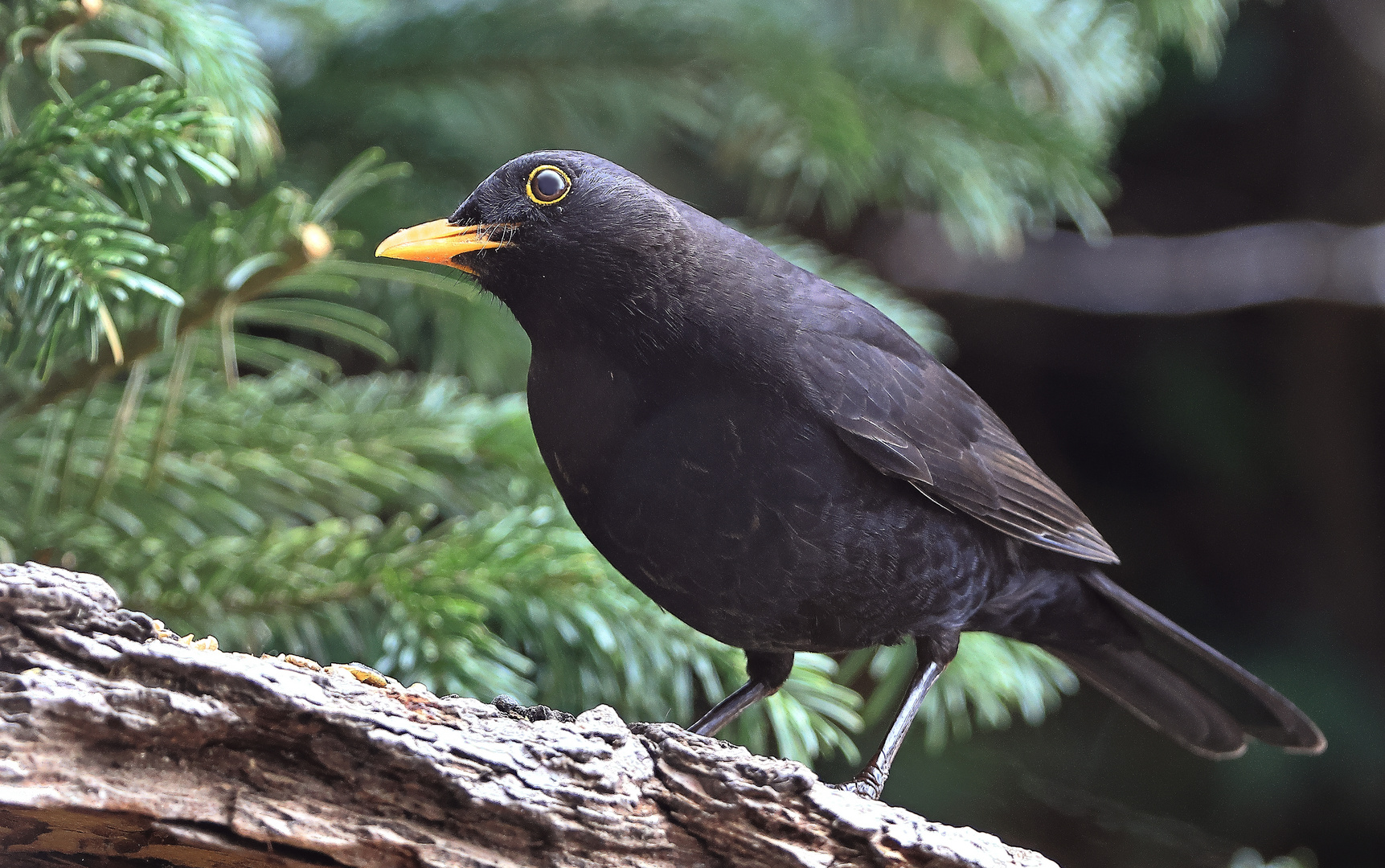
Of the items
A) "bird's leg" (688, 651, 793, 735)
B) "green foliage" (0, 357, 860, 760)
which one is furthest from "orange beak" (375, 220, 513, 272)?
"bird's leg" (688, 651, 793, 735)

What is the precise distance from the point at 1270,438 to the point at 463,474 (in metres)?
2.98

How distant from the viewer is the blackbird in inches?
58.1

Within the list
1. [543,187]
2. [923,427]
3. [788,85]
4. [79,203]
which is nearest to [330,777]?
[79,203]

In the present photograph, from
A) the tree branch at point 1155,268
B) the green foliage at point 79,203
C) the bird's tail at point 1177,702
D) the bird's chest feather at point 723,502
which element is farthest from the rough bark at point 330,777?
the tree branch at point 1155,268

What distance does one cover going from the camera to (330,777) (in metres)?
1.07

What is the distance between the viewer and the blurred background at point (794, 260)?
166cm

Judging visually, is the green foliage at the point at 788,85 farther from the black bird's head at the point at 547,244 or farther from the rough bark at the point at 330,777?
the rough bark at the point at 330,777

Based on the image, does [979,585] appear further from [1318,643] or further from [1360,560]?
[1360,560]

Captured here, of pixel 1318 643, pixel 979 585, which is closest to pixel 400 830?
pixel 979 585

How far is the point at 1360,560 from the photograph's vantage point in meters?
3.80

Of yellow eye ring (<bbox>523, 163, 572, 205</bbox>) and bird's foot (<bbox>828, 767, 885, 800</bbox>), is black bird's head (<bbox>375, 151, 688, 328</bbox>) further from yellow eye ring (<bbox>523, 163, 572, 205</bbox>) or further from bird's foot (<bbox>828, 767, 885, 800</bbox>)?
bird's foot (<bbox>828, 767, 885, 800</bbox>)

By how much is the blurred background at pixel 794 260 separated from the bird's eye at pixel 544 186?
10.1 inches

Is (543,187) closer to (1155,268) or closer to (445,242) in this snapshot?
(445,242)

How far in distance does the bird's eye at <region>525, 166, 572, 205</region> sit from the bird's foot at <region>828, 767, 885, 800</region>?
0.94 m
